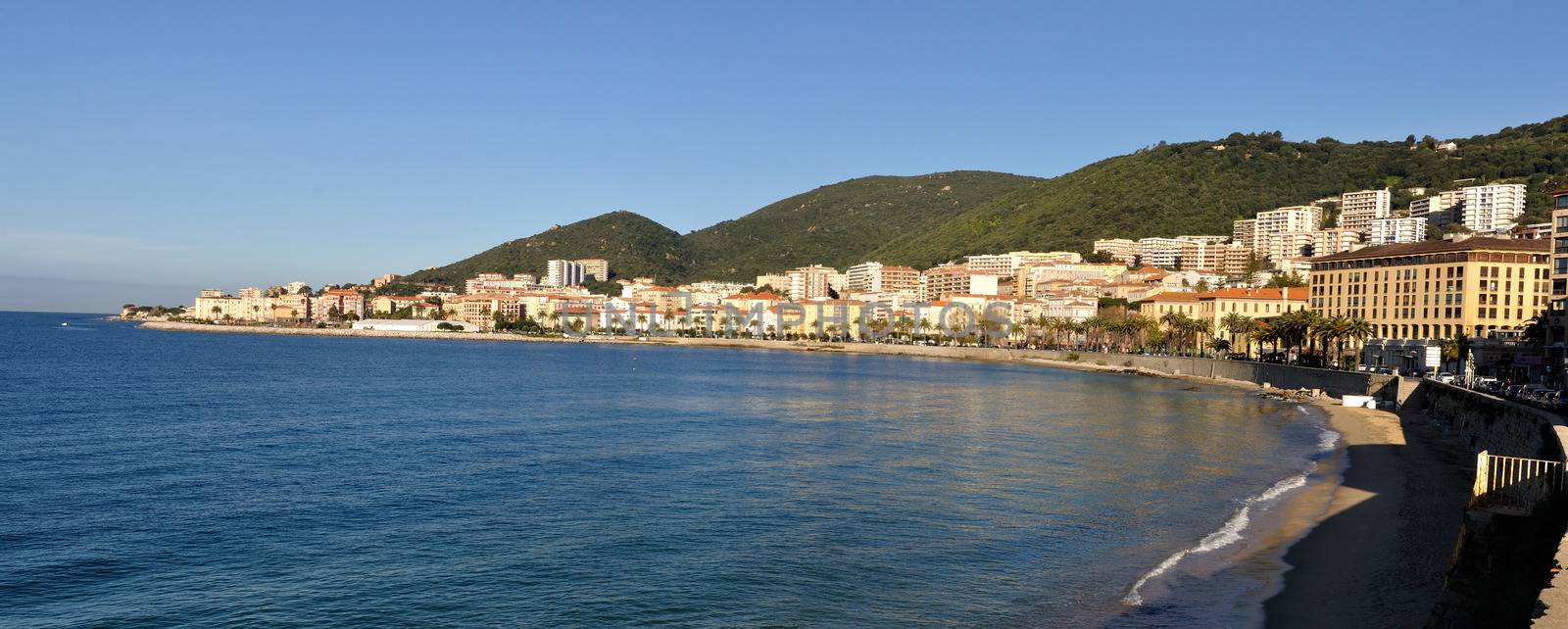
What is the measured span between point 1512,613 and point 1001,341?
137 m

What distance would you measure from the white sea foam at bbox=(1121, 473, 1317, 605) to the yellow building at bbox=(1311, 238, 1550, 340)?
5438 centimetres

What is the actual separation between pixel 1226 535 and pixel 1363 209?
17328 cm

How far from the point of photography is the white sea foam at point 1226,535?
55.6ft

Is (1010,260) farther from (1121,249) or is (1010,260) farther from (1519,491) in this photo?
(1519,491)

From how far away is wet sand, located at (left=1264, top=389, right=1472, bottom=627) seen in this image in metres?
14.8

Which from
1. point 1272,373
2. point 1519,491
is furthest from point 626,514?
point 1272,373

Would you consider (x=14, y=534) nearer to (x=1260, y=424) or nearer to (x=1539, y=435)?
(x=1539, y=435)

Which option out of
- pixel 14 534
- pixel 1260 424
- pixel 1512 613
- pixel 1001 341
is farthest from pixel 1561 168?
pixel 14 534

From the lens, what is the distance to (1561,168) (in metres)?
156

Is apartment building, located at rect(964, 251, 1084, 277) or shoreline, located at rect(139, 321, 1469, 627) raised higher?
apartment building, located at rect(964, 251, 1084, 277)

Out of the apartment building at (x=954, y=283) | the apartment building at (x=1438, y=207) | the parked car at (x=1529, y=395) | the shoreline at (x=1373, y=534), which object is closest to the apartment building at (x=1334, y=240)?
the apartment building at (x=1438, y=207)

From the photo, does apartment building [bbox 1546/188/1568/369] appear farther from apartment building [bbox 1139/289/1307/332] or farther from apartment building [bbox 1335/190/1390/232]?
apartment building [bbox 1335/190/1390/232]

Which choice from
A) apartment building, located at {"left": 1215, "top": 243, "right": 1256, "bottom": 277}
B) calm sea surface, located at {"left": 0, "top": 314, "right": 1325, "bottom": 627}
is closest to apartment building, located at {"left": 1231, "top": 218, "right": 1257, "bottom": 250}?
apartment building, located at {"left": 1215, "top": 243, "right": 1256, "bottom": 277}

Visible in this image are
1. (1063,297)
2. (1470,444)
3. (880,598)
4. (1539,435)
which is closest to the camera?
(880,598)
